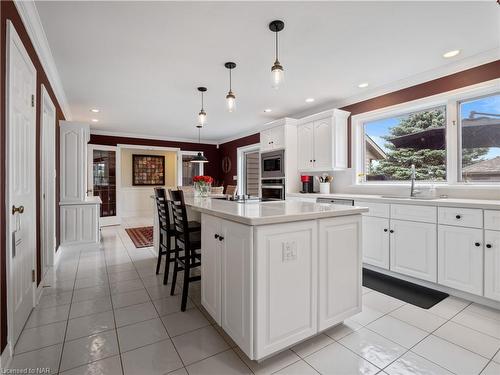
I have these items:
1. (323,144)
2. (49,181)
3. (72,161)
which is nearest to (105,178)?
(72,161)

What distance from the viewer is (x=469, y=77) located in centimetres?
280

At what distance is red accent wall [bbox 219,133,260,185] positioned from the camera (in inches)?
261

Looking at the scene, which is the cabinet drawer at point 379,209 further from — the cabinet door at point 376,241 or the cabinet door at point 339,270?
the cabinet door at point 339,270

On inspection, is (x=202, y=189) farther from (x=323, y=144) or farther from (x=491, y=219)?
(x=491, y=219)

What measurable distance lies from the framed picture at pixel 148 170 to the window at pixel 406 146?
6.87 metres

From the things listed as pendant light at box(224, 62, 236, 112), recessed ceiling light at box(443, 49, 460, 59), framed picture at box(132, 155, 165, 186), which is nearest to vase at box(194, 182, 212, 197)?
pendant light at box(224, 62, 236, 112)

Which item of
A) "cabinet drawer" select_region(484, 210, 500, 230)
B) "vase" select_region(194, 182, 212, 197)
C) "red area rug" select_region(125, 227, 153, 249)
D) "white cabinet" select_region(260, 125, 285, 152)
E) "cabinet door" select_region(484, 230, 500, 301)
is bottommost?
"red area rug" select_region(125, 227, 153, 249)

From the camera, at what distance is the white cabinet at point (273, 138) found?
15.2ft

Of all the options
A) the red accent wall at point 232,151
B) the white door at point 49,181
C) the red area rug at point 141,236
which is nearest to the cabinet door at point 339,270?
the white door at point 49,181

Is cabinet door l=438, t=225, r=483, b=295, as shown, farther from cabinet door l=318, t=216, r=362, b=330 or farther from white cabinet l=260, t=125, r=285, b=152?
white cabinet l=260, t=125, r=285, b=152

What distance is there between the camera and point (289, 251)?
159 centimetres

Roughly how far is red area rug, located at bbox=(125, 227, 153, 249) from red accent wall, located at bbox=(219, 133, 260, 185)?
269 cm

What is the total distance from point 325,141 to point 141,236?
13.5 feet

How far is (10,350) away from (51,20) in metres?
2.50
